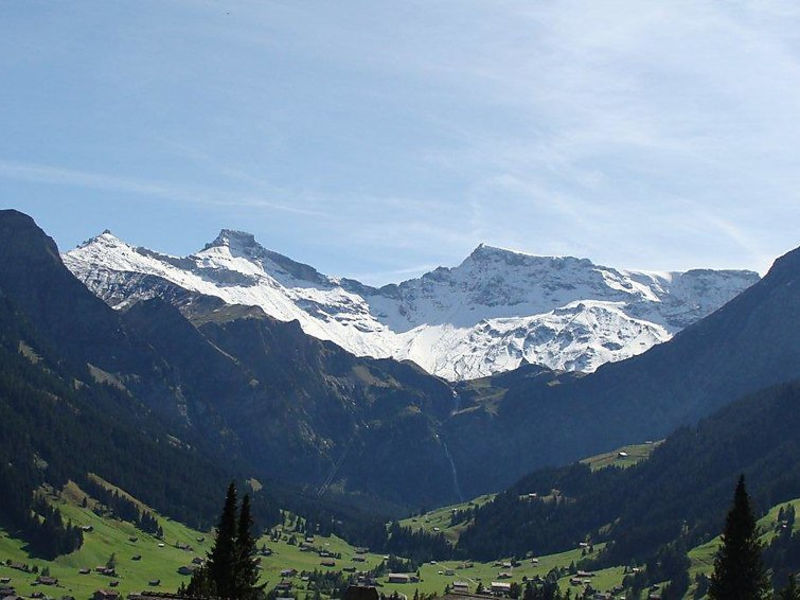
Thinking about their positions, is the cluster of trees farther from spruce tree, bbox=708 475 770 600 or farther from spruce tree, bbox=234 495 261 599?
spruce tree, bbox=708 475 770 600

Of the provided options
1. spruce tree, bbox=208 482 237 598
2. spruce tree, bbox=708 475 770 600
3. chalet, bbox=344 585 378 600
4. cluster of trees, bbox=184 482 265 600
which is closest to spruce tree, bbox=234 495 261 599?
cluster of trees, bbox=184 482 265 600

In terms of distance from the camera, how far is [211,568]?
373 feet

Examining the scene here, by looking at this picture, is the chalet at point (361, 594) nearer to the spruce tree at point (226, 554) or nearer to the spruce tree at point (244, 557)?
the spruce tree at point (226, 554)

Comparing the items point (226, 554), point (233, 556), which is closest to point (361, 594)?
point (233, 556)

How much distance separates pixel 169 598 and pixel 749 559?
4999cm

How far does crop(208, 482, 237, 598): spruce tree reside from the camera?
367ft

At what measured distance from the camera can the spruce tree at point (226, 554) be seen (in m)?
112

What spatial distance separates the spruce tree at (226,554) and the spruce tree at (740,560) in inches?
1674

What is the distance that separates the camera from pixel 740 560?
102m

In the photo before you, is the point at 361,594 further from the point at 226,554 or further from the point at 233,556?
the point at 226,554

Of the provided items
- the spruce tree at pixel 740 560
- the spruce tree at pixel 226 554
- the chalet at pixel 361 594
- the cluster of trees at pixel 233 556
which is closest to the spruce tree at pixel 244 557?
the cluster of trees at pixel 233 556

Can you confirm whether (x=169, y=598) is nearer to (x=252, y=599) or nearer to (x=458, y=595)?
(x=458, y=595)

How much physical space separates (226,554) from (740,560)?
4549 cm

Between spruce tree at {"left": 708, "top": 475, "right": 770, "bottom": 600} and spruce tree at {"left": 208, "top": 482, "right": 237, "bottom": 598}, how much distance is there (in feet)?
139
